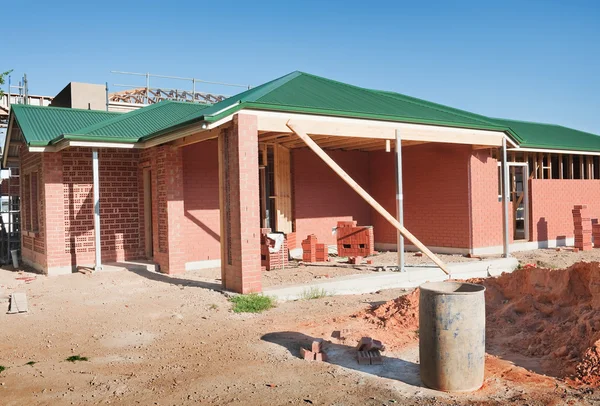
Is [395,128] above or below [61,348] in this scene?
above

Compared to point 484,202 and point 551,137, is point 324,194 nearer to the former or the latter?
point 484,202

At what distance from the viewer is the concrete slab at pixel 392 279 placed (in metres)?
10.1

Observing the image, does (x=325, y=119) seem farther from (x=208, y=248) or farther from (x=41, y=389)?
(x=41, y=389)

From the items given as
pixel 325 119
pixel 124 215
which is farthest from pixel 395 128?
pixel 124 215

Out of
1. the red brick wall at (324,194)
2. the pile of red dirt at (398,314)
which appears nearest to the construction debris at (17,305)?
the pile of red dirt at (398,314)

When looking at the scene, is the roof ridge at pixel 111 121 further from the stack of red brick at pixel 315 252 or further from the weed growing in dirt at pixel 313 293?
the weed growing in dirt at pixel 313 293

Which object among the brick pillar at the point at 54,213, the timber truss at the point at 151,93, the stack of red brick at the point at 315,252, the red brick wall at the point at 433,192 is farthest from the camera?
the timber truss at the point at 151,93

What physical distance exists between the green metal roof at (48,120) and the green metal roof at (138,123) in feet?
3.10

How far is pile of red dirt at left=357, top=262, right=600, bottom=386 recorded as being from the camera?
5887 mm

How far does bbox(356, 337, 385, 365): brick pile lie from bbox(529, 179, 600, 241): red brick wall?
12575mm

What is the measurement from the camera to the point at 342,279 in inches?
432

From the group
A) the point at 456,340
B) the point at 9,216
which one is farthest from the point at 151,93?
the point at 456,340

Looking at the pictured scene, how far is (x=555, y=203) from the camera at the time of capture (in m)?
18.0

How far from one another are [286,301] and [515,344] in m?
4.20
